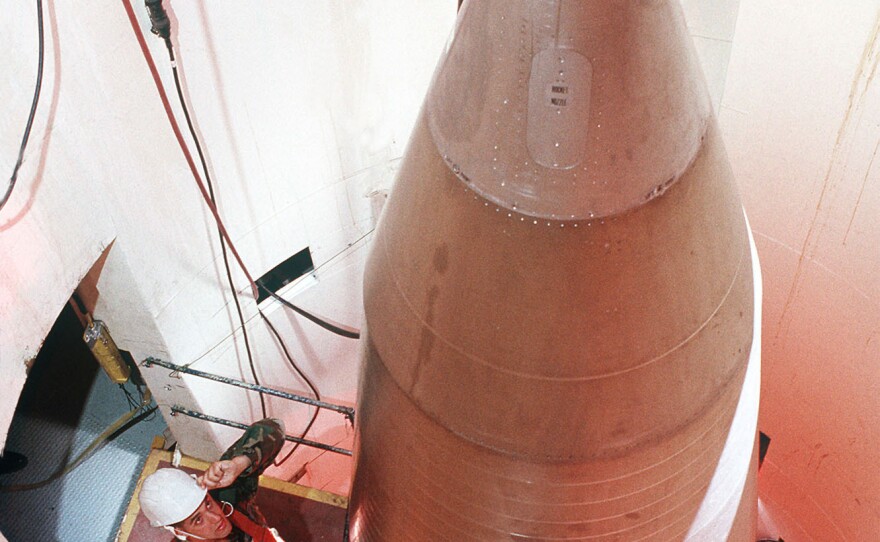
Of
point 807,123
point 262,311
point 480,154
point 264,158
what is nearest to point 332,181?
point 264,158

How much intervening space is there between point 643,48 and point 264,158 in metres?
2.87

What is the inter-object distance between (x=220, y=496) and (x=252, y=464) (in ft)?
0.60

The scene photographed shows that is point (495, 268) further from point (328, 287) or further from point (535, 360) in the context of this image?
point (328, 287)

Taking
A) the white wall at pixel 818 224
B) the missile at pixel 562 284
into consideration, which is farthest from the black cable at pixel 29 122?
the white wall at pixel 818 224

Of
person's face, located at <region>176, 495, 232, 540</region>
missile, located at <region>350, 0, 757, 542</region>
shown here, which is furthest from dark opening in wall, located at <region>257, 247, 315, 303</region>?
missile, located at <region>350, 0, 757, 542</region>

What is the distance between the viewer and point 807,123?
3947 millimetres

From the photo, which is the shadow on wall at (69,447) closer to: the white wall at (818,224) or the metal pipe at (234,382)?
the metal pipe at (234,382)

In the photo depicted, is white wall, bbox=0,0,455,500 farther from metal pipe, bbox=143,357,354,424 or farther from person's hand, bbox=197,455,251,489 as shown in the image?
person's hand, bbox=197,455,251,489

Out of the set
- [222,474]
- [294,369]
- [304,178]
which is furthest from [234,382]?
[294,369]

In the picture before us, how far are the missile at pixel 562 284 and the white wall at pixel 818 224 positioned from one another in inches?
94.3

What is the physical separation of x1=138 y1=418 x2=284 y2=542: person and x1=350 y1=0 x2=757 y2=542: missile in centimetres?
109

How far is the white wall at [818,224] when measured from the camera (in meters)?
3.69

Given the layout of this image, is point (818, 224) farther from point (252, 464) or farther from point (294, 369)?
point (294, 369)

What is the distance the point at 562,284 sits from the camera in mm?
1562
